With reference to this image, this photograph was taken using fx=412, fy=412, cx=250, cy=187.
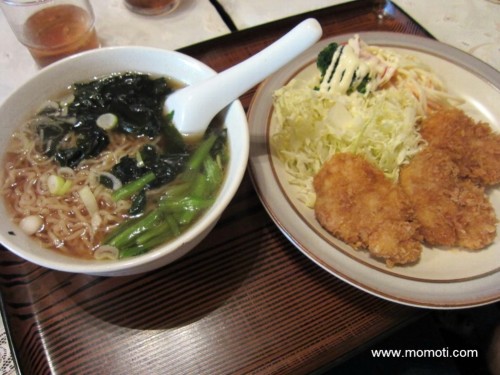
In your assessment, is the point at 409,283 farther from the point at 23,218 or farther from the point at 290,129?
the point at 23,218

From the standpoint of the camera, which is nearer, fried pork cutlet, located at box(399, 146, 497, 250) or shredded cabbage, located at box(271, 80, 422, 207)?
fried pork cutlet, located at box(399, 146, 497, 250)

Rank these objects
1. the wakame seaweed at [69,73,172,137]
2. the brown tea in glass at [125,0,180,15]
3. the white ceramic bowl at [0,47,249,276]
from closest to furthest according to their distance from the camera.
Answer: the white ceramic bowl at [0,47,249,276]
the wakame seaweed at [69,73,172,137]
the brown tea in glass at [125,0,180,15]

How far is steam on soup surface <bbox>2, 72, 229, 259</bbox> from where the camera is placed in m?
1.08

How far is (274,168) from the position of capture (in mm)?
1327

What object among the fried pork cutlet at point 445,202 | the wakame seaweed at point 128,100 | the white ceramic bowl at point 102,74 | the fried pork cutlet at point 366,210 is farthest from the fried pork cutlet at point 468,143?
the wakame seaweed at point 128,100

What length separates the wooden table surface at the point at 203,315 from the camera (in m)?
1.04

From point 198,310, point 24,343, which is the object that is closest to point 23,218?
point 24,343

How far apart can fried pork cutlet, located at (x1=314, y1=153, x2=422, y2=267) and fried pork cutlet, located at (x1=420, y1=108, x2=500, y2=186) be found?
273mm

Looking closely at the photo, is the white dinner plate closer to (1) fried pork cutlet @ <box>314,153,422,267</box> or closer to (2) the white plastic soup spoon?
(1) fried pork cutlet @ <box>314,153,422,267</box>

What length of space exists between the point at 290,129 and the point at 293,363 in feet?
2.60

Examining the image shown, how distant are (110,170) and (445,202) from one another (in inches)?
41.1

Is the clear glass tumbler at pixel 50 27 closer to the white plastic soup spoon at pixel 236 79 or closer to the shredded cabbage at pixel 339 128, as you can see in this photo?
the white plastic soup spoon at pixel 236 79
